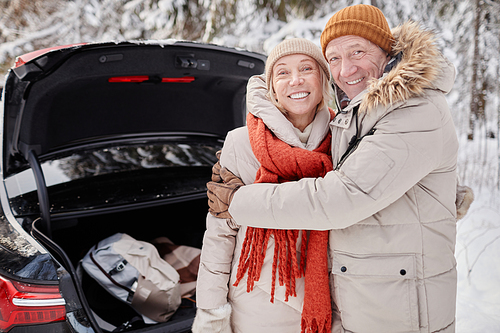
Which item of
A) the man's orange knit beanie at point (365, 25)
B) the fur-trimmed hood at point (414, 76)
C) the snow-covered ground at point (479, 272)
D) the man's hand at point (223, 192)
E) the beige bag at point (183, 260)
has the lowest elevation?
→ the snow-covered ground at point (479, 272)

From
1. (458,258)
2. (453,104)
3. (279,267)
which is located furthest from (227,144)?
→ (453,104)

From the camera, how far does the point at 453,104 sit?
33.2 ft

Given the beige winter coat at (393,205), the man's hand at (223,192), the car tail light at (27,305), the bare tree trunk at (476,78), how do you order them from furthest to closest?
the bare tree trunk at (476,78), the man's hand at (223,192), the car tail light at (27,305), the beige winter coat at (393,205)

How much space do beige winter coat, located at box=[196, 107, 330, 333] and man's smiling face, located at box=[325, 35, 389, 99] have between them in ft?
0.70

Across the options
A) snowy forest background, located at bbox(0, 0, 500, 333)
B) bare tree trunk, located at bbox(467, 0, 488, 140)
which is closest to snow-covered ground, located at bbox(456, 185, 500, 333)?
snowy forest background, located at bbox(0, 0, 500, 333)

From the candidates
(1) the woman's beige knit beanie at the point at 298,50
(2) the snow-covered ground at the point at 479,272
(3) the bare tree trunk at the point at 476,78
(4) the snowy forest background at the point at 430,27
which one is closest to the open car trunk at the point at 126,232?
(1) the woman's beige knit beanie at the point at 298,50

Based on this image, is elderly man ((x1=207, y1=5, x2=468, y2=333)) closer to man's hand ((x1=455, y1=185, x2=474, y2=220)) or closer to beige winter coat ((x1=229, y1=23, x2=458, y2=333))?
beige winter coat ((x1=229, y1=23, x2=458, y2=333))

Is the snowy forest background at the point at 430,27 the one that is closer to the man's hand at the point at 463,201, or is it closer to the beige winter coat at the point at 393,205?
the beige winter coat at the point at 393,205

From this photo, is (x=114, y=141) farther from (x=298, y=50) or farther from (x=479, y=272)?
(x=479, y=272)

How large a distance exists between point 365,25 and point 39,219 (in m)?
2.02

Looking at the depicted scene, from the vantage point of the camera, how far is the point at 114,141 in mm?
2898

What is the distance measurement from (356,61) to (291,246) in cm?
86

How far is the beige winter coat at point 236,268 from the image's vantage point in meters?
1.48

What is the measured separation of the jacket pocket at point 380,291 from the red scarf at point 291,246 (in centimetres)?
10
